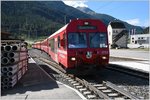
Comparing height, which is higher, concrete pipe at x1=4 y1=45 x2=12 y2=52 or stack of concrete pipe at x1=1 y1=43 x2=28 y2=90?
concrete pipe at x1=4 y1=45 x2=12 y2=52

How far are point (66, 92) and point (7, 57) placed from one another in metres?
3.52

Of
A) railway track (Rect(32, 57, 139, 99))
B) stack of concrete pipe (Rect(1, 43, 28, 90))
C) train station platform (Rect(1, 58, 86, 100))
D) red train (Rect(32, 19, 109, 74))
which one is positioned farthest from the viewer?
red train (Rect(32, 19, 109, 74))

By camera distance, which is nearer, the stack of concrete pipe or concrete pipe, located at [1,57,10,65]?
the stack of concrete pipe

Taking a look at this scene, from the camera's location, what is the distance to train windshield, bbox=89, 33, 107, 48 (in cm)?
1634

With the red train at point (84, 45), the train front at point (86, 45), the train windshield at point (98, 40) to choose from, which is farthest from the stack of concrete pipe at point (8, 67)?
the train windshield at point (98, 40)

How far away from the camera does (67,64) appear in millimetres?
16047

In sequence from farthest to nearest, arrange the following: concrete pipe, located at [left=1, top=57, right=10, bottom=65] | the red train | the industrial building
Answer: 1. the industrial building
2. the red train
3. concrete pipe, located at [left=1, top=57, right=10, bottom=65]

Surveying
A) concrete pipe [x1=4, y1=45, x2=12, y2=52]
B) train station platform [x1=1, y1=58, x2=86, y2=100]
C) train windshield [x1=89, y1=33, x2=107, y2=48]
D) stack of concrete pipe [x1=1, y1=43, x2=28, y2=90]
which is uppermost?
train windshield [x1=89, y1=33, x2=107, y2=48]

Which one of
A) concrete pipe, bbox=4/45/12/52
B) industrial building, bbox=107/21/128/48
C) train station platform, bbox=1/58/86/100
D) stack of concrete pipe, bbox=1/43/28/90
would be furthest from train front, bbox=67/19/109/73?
industrial building, bbox=107/21/128/48

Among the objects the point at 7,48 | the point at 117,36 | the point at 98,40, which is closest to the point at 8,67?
the point at 7,48

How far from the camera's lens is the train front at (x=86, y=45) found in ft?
52.6

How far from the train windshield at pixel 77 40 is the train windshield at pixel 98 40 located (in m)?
0.37

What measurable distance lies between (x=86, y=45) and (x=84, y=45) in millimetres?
102

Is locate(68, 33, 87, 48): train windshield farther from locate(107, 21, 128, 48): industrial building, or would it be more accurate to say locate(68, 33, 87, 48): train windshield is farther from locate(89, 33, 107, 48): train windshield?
locate(107, 21, 128, 48): industrial building
